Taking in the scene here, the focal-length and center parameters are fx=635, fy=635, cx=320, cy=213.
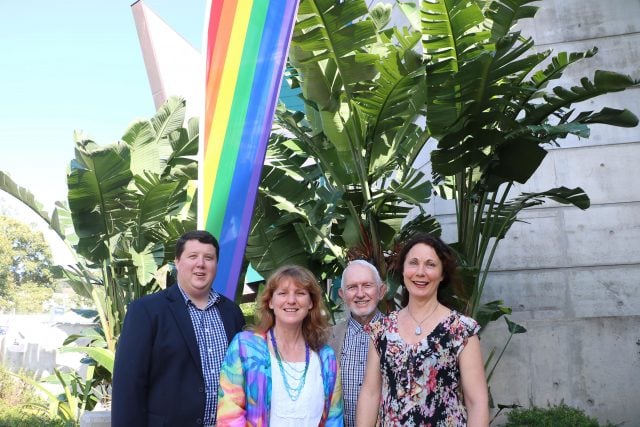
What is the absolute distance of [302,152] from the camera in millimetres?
6219

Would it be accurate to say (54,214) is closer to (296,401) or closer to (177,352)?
(177,352)

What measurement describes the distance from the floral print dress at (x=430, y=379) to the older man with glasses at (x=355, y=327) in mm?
407

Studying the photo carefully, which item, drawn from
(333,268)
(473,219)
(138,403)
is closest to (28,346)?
(333,268)

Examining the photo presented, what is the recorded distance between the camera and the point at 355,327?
119 inches

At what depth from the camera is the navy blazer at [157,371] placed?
2.58m

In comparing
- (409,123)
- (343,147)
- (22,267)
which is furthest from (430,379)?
(22,267)

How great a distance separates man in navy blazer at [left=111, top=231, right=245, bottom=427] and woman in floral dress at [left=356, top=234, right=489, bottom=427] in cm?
68

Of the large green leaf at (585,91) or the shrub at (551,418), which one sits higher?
the large green leaf at (585,91)

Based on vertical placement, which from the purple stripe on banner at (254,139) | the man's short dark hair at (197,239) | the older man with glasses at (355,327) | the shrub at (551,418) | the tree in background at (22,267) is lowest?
the shrub at (551,418)

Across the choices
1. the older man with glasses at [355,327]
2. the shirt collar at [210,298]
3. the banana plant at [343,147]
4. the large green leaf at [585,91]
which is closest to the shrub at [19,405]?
the banana plant at [343,147]

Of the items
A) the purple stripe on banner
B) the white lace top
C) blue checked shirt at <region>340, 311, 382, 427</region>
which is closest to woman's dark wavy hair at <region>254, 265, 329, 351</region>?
the white lace top

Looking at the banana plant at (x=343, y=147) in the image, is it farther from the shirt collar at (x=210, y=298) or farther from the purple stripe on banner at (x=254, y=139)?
the shirt collar at (x=210, y=298)

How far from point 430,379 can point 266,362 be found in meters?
0.63

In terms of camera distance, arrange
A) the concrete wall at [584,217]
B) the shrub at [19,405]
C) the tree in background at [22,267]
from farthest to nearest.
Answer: the tree in background at [22,267]
the shrub at [19,405]
the concrete wall at [584,217]
